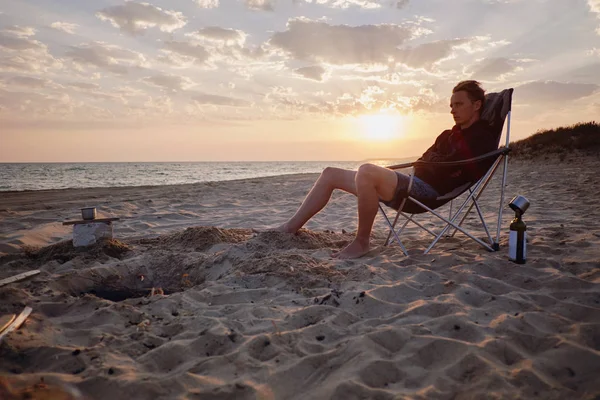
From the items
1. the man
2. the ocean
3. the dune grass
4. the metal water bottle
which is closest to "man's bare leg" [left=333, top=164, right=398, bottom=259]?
the man

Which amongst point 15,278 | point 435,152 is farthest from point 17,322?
point 435,152

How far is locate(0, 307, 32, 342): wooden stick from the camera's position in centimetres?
184

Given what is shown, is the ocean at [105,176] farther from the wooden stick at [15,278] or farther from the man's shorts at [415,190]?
the man's shorts at [415,190]

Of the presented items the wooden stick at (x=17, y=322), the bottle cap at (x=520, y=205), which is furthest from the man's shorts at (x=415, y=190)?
the wooden stick at (x=17, y=322)

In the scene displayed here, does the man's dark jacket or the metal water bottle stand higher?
the man's dark jacket

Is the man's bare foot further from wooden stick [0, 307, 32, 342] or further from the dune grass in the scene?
the dune grass

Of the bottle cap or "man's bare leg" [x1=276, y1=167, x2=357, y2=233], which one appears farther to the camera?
"man's bare leg" [x1=276, y1=167, x2=357, y2=233]

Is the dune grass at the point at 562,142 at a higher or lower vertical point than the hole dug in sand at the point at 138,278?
higher

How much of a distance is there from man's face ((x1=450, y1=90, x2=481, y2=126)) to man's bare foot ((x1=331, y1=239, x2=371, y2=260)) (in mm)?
1433

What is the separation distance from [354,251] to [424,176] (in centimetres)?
96

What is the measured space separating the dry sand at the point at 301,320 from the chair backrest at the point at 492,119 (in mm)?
438

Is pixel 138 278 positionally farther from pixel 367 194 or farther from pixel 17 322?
→ pixel 367 194

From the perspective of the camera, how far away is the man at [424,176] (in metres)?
3.20

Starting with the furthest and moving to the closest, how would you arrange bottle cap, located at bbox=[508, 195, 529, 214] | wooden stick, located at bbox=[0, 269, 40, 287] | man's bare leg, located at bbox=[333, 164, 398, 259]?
1. man's bare leg, located at bbox=[333, 164, 398, 259]
2. bottle cap, located at bbox=[508, 195, 529, 214]
3. wooden stick, located at bbox=[0, 269, 40, 287]
